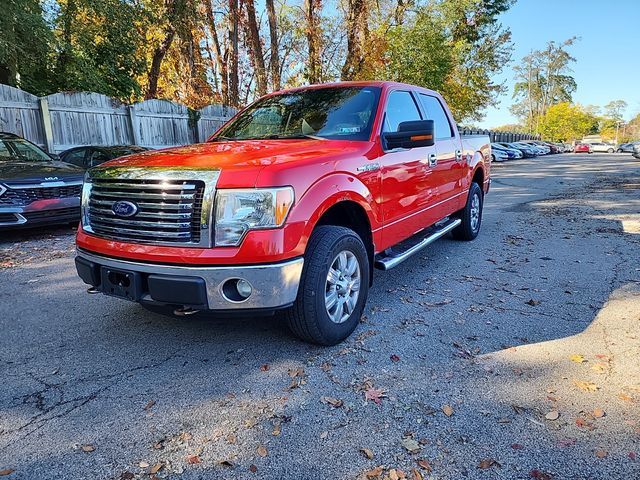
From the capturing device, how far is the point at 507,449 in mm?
2203

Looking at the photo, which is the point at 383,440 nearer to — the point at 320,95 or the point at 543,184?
the point at 320,95

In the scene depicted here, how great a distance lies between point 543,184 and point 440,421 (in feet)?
49.4

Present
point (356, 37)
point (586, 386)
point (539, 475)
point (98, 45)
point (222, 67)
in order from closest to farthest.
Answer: point (539, 475)
point (586, 386)
point (98, 45)
point (356, 37)
point (222, 67)

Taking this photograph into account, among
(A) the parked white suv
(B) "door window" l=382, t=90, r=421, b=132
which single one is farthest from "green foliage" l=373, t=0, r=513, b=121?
(A) the parked white suv

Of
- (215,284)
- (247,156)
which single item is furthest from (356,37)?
(215,284)

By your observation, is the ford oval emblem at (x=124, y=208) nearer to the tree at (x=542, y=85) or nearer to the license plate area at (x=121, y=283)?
the license plate area at (x=121, y=283)

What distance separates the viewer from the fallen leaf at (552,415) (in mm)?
2440

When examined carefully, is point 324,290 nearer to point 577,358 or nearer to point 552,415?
point 552,415

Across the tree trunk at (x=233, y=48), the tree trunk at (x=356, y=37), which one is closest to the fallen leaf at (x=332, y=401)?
the tree trunk at (x=356, y=37)

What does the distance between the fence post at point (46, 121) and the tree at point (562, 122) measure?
279 ft

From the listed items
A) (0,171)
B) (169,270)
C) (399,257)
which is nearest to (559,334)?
(399,257)

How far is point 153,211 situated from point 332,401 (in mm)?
1603

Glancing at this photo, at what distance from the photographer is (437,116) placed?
17.6ft

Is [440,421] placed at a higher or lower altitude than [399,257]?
lower
